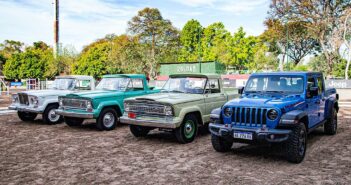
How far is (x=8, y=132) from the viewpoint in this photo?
10.1 meters

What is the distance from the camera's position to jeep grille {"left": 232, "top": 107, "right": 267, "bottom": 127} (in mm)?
6113

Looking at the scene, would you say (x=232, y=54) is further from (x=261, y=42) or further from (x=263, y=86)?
(x=263, y=86)

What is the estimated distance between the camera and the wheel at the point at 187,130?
797cm

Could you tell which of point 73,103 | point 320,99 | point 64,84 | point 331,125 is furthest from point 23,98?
point 331,125

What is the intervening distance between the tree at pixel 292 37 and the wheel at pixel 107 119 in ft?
113

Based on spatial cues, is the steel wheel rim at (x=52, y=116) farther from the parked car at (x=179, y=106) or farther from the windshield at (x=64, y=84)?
the parked car at (x=179, y=106)

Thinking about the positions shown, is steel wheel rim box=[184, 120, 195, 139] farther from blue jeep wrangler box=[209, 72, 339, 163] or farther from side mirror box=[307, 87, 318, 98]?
side mirror box=[307, 87, 318, 98]

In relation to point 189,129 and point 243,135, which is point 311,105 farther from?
point 189,129

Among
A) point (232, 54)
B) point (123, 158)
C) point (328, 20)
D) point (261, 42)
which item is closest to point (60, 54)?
point (232, 54)

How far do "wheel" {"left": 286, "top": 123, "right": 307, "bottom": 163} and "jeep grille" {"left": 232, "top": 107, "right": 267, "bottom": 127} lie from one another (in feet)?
1.99

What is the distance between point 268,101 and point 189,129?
2556 millimetres

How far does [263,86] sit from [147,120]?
3089mm

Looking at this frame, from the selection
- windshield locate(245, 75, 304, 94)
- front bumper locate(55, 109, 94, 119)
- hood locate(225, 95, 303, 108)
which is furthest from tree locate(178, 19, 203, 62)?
hood locate(225, 95, 303, 108)

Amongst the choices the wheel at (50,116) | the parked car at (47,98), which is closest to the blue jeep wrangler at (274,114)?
the parked car at (47,98)
